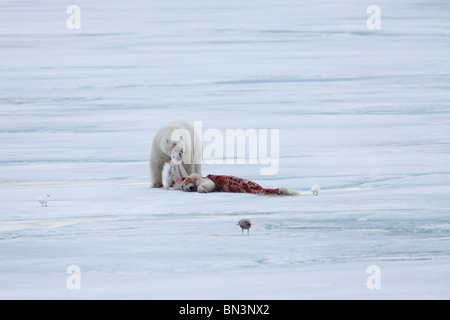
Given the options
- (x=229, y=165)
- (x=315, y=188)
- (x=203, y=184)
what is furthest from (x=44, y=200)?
(x=229, y=165)

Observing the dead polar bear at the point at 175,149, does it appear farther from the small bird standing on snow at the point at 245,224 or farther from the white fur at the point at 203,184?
the small bird standing on snow at the point at 245,224

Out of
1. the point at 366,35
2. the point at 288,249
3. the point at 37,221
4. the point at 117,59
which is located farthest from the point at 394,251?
the point at 366,35

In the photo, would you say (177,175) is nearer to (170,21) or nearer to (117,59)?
(117,59)

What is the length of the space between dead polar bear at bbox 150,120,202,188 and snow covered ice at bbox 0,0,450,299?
205 mm

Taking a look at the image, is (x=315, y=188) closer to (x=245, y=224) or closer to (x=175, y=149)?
(x=175, y=149)

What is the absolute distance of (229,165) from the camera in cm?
846

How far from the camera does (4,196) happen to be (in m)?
→ 7.37

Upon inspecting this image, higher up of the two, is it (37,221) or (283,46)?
(283,46)

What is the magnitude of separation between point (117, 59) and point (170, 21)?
17.7 feet

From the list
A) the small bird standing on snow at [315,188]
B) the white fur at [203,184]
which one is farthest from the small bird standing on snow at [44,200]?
the small bird standing on snow at [315,188]

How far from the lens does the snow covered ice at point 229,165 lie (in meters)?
5.34

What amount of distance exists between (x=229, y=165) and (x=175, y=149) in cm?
115

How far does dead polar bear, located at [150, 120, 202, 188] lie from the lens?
7414 mm

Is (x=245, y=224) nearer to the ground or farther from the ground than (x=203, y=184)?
nearer to the ground
